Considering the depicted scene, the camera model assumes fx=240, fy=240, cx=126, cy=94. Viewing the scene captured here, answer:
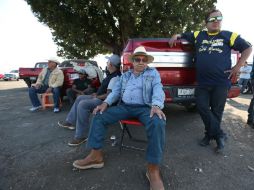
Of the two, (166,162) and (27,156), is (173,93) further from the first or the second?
(27,156)

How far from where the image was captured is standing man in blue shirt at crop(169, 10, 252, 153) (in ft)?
11.7

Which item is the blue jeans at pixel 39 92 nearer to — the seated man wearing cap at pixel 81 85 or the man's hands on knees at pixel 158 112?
the seated man wearing cap at pixel 81 85

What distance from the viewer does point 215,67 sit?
11.8 feet

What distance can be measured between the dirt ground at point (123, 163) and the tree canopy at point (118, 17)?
918 centimetres

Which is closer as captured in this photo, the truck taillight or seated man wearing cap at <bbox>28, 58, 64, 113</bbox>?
the truck taillight

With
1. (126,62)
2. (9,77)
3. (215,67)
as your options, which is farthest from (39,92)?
(9,77)

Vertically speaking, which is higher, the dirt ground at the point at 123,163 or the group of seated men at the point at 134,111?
the group of seated men at the point at 134,111

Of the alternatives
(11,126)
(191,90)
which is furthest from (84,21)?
(191,90)

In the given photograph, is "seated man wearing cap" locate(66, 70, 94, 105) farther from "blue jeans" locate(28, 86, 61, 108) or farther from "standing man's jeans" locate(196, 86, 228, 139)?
"standing man's jeans" locate(196, 86, 228, 139)

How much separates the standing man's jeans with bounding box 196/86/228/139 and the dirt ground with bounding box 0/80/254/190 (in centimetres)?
34

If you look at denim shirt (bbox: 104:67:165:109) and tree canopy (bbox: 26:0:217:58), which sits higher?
tree canopy (bbox: 26:0:217:58)

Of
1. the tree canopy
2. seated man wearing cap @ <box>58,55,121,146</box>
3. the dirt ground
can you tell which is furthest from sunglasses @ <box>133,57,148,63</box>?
the tree canopy

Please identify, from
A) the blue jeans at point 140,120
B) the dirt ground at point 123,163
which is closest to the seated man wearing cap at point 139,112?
the blue jeans at point 140,120

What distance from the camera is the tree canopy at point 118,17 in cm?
1266
